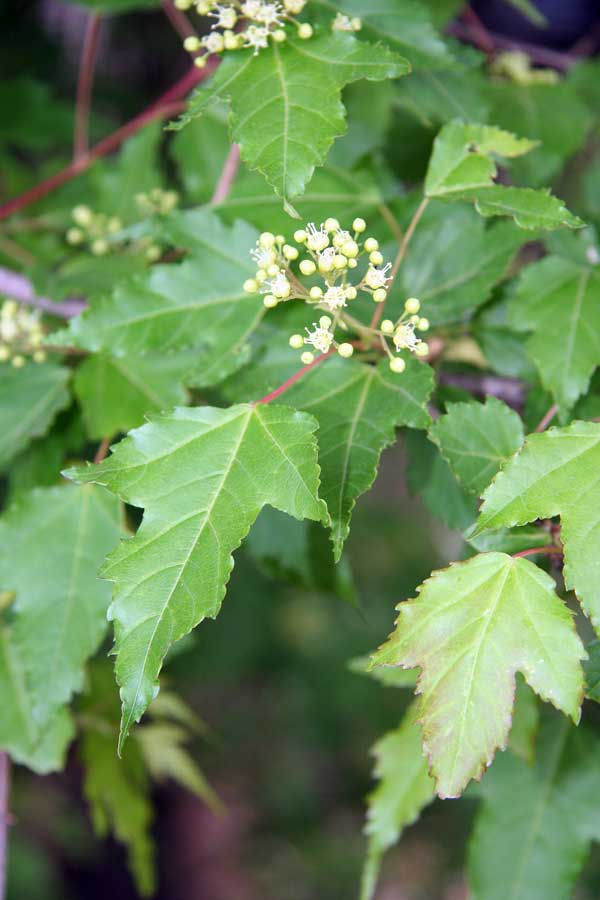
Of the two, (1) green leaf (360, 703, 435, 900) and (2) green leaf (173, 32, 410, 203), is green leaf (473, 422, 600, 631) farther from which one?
(1) green leaf (360, 703, 435, 900)

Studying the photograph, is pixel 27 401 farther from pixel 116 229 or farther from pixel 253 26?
pixel 253 26

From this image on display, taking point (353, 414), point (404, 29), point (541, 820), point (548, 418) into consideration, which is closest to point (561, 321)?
point (548, 418)

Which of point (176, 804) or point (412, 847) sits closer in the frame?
point (412, 847)

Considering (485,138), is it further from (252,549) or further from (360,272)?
(252,549)

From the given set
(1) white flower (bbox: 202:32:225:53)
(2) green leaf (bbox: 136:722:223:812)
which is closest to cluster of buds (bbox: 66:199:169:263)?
(1) white flower (bbox: 202:32:225:53)

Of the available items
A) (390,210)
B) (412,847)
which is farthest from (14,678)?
(412,847)

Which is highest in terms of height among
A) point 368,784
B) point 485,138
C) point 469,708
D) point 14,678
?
point 485,138
